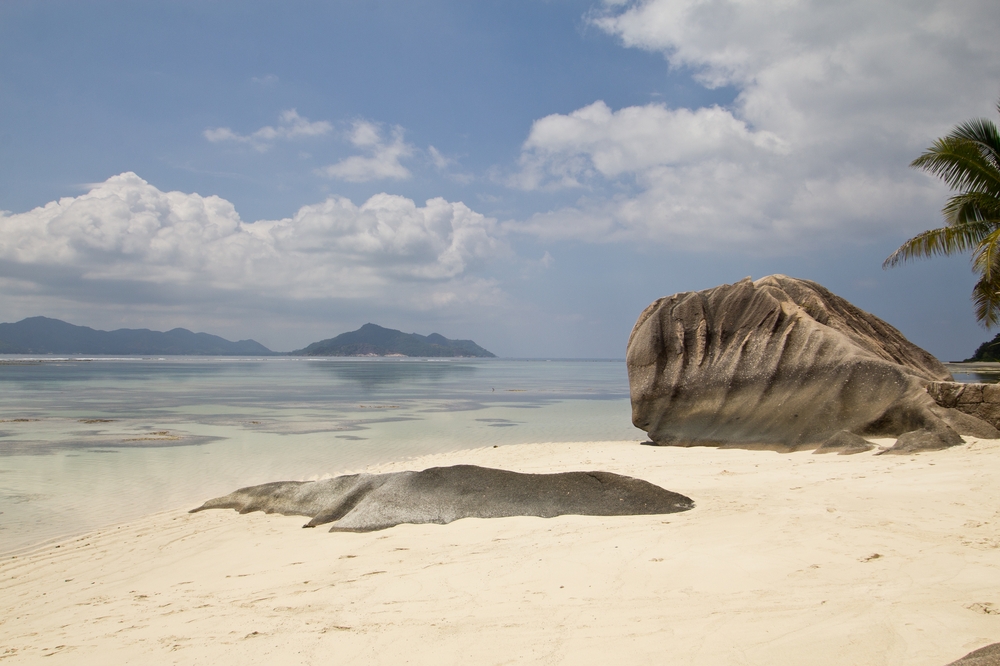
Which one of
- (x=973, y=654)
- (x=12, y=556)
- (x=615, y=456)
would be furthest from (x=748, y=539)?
(x=12, y=556)

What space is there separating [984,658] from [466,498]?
5.30 metres

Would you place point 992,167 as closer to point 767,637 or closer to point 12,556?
point 767,637

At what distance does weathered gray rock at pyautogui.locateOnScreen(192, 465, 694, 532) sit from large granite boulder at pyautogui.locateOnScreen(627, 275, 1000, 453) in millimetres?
5750

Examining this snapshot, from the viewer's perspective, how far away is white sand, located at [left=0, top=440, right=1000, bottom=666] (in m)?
3.54

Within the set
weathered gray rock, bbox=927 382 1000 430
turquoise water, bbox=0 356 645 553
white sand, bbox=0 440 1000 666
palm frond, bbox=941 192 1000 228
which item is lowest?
turquoise water, bbox=0 356 645 553

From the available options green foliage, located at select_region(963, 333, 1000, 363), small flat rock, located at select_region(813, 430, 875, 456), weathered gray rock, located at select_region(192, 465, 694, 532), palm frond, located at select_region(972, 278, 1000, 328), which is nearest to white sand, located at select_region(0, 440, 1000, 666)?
weathered gray rock, located at select_region(192, 465, 694, 532)

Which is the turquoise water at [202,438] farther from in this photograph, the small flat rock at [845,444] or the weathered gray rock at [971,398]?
the weathered gray rock at [971,398]

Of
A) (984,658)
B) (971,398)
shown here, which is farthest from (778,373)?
(984,658)

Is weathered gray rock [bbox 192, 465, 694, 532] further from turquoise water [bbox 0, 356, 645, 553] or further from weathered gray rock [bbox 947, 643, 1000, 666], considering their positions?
weathered gray rock [bbox 947, 643, 1000, 666]

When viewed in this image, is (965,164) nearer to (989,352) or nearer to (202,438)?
(202,438)

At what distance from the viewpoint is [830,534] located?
18.2ft

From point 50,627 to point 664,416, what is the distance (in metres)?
12.2

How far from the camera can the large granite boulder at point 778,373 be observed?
11578mm

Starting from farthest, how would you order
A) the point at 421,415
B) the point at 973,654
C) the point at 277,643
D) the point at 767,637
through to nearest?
the point at 421,415, the point at 277,643, the point at 767,637, the point at 973,654
